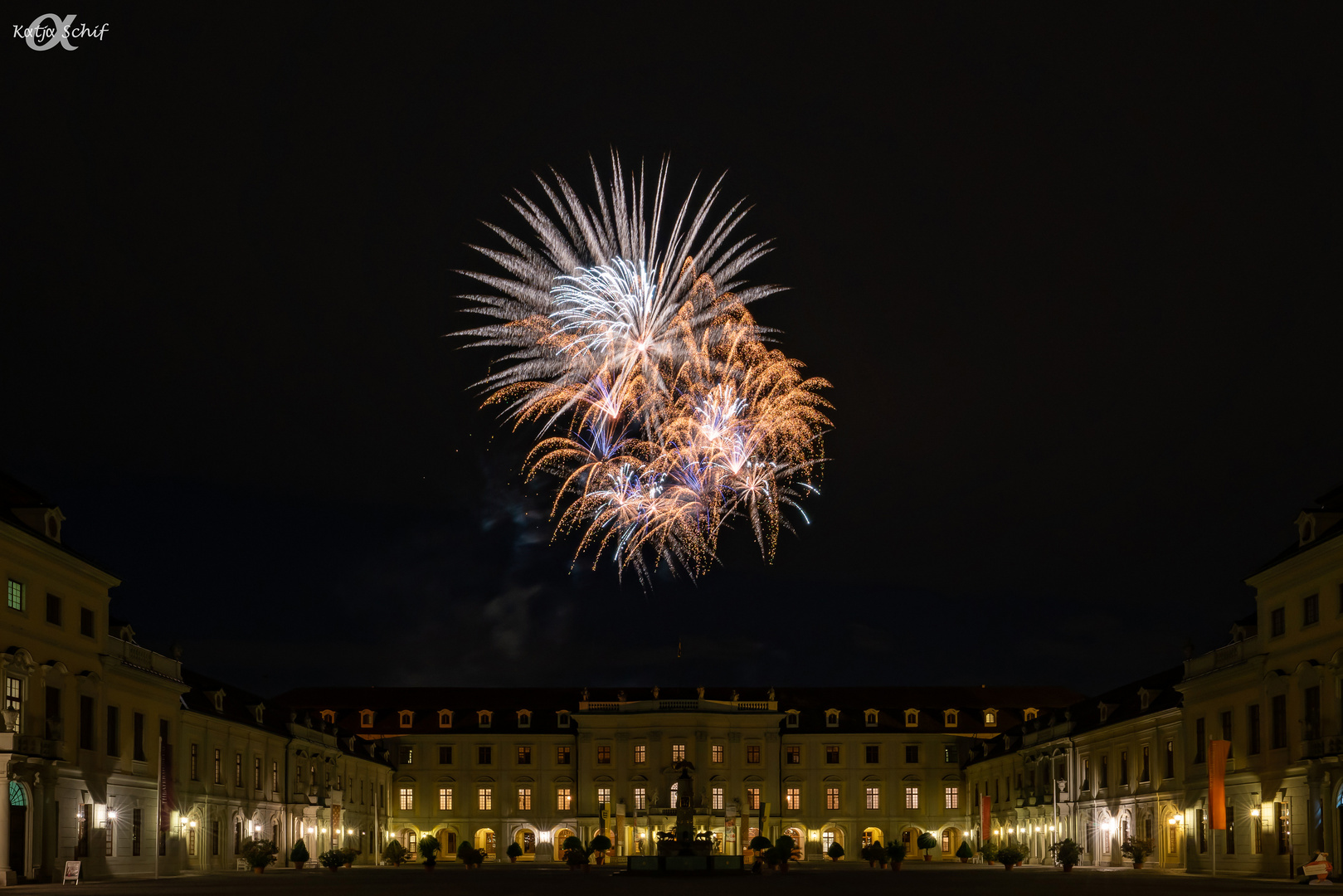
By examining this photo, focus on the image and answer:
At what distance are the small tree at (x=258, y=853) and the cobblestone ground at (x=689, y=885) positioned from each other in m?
2.61

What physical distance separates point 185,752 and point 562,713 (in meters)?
34.6

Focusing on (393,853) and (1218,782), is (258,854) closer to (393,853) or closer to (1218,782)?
(393,853)

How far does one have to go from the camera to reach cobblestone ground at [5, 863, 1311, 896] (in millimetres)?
30078

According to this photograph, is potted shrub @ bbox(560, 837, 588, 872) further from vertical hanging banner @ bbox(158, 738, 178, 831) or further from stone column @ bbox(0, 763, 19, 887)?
stone column @ bbox(0, 763, 19, 887)

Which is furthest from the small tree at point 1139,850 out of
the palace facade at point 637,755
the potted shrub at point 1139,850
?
the palace facade at point 637,755

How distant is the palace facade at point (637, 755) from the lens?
34.2m

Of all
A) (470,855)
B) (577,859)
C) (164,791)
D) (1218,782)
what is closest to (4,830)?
(164,791)

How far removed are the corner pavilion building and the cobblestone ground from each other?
34.0 m

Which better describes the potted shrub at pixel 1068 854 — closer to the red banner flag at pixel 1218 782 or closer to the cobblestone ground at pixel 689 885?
the cobblestone ground at pixel 689 885

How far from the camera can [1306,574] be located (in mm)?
35438

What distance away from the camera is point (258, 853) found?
46750 millimetres

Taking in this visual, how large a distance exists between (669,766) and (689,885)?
45.4 meters

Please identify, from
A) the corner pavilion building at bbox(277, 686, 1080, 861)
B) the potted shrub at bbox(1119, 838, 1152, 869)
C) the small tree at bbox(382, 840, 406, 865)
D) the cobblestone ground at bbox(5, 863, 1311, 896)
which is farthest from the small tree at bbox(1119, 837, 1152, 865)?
the small tree at bbox(382, 840, 406, 865)

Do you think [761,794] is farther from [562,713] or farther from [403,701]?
[403,701]
